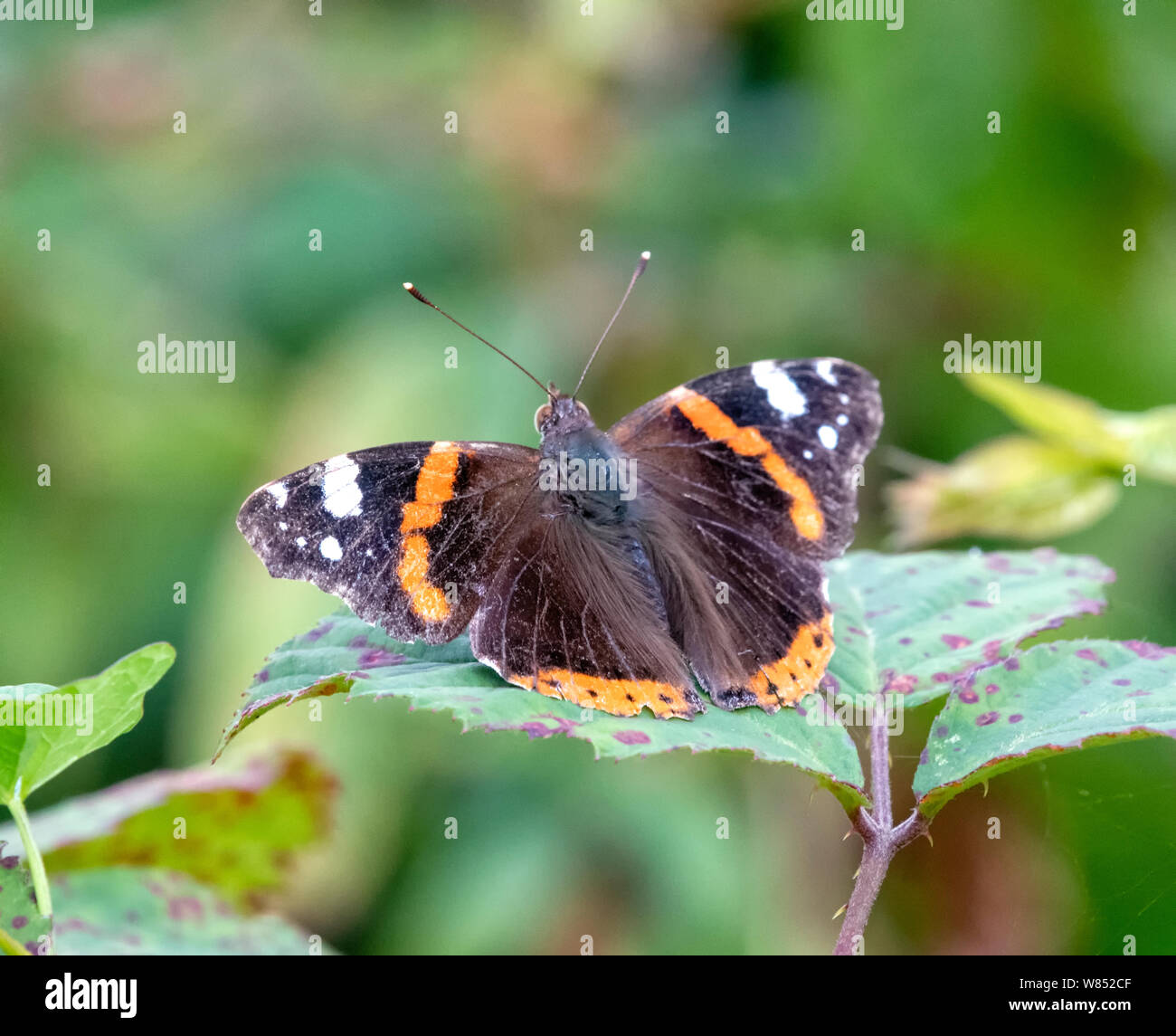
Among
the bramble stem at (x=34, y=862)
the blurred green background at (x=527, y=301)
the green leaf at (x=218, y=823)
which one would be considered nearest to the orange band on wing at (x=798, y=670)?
the green leaf at (x=218, y=823)

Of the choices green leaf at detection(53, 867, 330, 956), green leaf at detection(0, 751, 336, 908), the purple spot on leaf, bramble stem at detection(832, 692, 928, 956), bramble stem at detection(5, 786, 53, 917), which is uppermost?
the purple spot on leaf

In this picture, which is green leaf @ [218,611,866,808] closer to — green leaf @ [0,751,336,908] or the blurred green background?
green leaf @ [0,751,336,908]

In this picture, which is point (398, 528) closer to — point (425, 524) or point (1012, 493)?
point (425, 524)

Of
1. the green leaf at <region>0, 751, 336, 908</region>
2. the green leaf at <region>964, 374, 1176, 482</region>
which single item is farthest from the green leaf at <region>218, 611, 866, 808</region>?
the green leaf at <region>964, 374, 1176, 482</region>

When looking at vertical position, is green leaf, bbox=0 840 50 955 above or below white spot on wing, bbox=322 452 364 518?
below

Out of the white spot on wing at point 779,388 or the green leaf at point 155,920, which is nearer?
the green leaf at point 155,920

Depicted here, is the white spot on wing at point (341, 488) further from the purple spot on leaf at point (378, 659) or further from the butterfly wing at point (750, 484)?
the butterfly wing at point (750, 484)

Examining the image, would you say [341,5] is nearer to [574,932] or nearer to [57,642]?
[57,642]

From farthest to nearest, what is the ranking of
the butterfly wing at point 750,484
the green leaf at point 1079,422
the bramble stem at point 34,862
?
the green leaf at point 1079,422
the butterfly wing at point 750,484
the bramble stem at point 34,862
